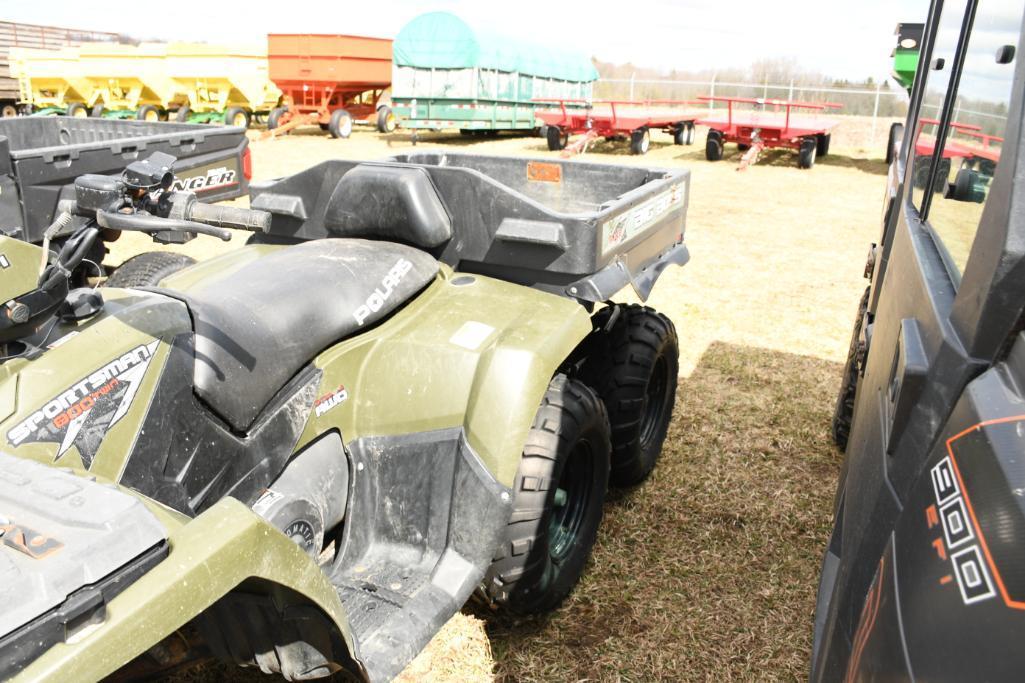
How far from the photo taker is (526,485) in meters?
2.51

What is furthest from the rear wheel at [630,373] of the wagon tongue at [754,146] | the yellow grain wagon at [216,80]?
the yellow grain wagon at [216,80]

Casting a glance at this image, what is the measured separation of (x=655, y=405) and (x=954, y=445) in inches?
114

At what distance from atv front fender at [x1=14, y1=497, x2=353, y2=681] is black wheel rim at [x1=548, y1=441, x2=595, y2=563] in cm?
135

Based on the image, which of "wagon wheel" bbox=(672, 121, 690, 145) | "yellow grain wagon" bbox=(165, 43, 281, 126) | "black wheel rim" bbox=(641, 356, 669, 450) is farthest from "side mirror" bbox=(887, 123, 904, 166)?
"yellow grain wagon" bbox=(165, 43, 281, 126)

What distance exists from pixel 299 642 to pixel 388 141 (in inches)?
664

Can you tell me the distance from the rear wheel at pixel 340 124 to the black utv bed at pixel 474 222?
1523 cm

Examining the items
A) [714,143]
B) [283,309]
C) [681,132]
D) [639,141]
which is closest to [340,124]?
[639,141]

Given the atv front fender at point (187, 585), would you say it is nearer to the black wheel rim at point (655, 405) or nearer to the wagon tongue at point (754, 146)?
the black wheel rim at point (655, 405)

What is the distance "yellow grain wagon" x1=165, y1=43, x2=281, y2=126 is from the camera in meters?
18.6

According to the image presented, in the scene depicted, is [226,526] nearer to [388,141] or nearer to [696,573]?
[696,573]

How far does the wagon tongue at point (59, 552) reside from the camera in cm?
121

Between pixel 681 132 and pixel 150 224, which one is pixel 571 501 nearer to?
pixel 150 224

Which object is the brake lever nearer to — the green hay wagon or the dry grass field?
the dry grass field

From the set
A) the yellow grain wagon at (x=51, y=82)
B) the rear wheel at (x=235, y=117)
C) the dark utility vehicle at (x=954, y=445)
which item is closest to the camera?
the dark utility vehicle at (x=954, y=445)
